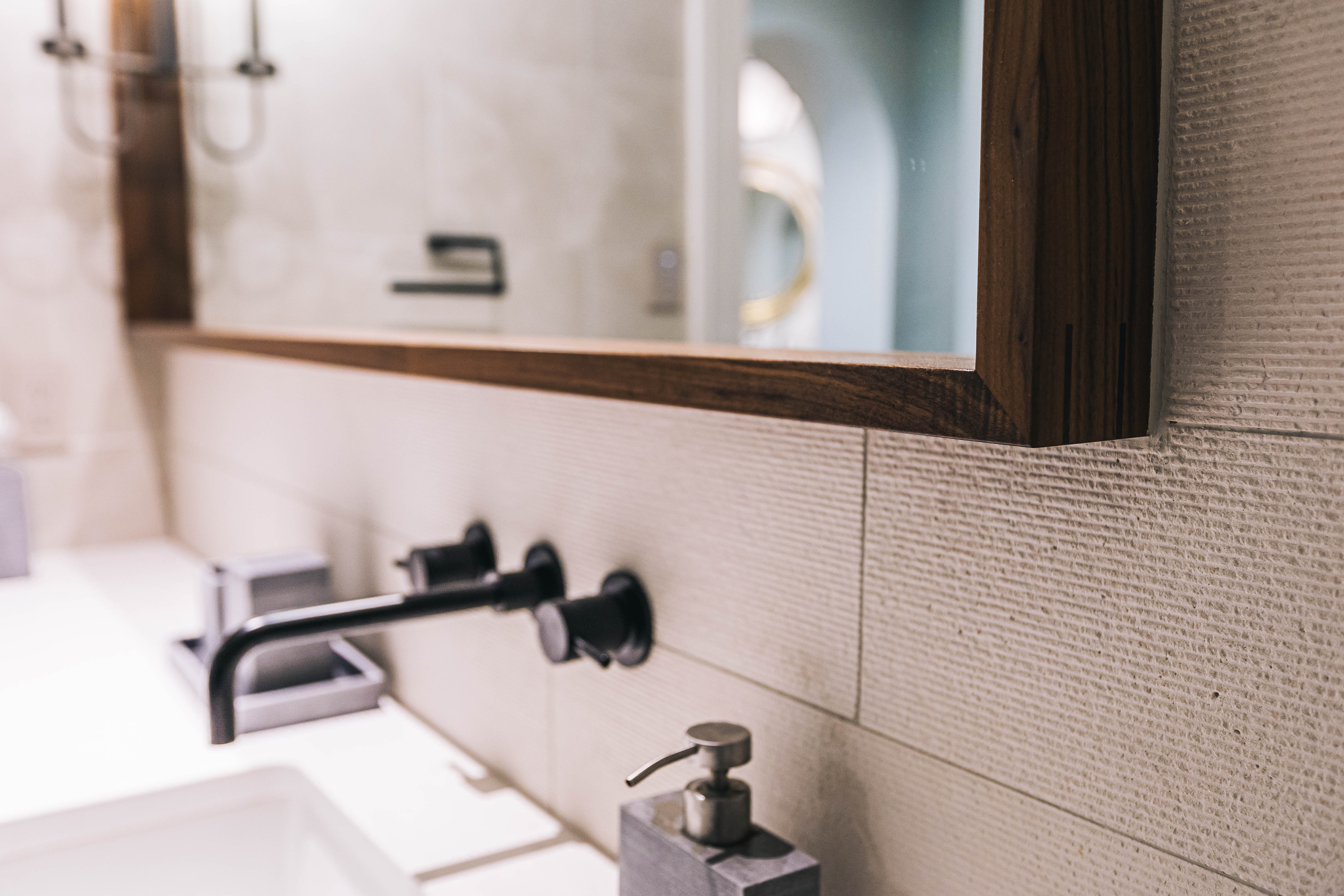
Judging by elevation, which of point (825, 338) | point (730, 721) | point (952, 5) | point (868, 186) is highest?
point (952, 5)

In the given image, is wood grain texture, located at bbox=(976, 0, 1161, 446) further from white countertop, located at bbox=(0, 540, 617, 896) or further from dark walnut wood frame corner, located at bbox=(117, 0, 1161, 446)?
white countertop, located at bbox=(0, 540, 617, 896)

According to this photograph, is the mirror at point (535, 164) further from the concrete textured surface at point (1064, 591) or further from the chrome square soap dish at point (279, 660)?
the concrete textured surface at point (1064, 591)

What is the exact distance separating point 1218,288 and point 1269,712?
0.15 m

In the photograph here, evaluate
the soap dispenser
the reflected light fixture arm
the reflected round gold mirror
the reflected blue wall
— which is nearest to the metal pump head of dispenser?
the soap dispenser

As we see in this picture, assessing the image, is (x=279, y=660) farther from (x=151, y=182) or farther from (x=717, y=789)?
(x=151, y=182)

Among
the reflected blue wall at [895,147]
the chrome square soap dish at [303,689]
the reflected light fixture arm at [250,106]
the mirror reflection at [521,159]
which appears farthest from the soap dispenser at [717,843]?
the reflected light fixture arm at [250,106]

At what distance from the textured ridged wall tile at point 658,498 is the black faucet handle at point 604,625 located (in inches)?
0.4

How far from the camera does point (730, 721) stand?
22.6 inches

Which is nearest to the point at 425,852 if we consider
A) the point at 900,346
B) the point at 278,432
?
the point at 278,432

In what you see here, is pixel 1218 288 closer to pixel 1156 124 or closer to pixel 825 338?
pixel 1156 124

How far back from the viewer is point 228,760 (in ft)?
2.60

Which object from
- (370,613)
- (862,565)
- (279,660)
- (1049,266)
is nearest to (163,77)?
(279,660)

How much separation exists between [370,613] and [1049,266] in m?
0.45

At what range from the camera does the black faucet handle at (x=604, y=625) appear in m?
0.60
